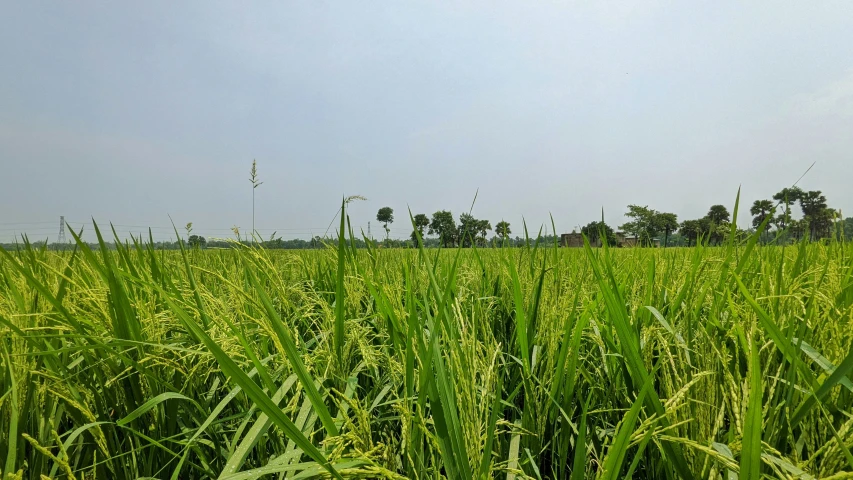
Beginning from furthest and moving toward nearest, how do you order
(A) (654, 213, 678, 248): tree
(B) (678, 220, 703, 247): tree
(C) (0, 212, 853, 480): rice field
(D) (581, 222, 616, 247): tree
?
(A) (654, 213, 678, 248): tree, (B) (678, 220, 703, 247): tree, (D) (581, 222, 616, 247): tree, (C) (0, 212, 853, 480): rice field

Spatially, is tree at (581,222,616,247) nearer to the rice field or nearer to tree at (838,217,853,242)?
the rice field

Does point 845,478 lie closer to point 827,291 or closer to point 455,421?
point 455,421

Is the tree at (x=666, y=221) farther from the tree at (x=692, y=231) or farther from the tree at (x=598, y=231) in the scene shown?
the tree at (x=598, y=231)

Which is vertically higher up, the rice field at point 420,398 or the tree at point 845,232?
the tree at point 845,232

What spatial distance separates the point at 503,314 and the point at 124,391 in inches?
53.6

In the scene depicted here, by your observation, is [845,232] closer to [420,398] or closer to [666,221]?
[420,398]

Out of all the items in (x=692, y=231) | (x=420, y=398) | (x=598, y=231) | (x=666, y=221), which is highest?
(x=666, y=221)

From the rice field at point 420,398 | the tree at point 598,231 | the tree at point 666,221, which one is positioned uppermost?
the tree at point 666,221

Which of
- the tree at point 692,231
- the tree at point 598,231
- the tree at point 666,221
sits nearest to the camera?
the tree at point 598,231

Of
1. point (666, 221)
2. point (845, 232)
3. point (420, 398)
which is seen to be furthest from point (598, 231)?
point (666, 221)

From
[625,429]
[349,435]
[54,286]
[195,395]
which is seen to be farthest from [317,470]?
[54,286]

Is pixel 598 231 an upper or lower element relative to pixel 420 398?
upper

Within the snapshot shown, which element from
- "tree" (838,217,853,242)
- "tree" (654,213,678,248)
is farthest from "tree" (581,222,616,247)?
"tree" (654,213,678,248)

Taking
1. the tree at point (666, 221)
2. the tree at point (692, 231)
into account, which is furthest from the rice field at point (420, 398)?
the tree at point (666, 221)
